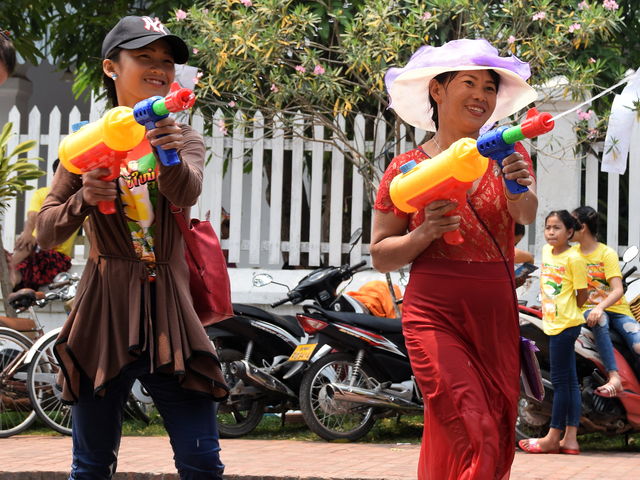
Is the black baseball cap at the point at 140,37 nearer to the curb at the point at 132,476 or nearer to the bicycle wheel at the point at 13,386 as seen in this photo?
the curb at the point at 132,476

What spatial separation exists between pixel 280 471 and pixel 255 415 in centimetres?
158

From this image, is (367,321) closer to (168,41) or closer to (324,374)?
(324,374)

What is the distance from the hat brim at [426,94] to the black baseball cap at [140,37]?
82 centimetres

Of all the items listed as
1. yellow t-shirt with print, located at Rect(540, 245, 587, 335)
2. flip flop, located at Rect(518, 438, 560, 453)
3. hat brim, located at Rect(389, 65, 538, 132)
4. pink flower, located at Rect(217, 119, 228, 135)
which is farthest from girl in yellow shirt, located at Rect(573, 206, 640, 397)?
hat brim, located at Rect(389, 65, 538, 132)

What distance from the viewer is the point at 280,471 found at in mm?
6254

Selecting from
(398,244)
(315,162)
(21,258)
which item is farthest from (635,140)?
(398,244)

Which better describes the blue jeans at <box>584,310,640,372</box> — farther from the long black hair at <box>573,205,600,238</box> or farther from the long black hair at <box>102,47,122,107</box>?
the long black hair at <box>102,47,122,107</box>

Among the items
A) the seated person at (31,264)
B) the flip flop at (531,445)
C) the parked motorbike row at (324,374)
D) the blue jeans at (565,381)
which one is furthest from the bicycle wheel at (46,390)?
the blue jeans at (565,381)

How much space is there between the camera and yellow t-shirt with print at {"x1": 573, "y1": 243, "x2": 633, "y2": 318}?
734 cm

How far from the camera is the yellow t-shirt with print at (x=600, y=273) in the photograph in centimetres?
734

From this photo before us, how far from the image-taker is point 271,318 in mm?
7930

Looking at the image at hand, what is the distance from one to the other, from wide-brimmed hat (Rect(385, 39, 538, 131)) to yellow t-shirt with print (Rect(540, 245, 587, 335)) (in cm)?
321

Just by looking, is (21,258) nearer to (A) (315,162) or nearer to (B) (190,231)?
(A) (315,162)

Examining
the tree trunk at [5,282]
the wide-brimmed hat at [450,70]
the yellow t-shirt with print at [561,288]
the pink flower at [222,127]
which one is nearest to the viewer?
the wide-brimmed hat at [450,70]
